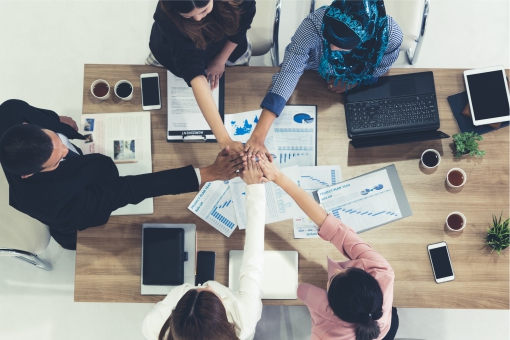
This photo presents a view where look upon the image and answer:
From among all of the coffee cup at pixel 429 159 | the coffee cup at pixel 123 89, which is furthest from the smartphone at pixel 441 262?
the coffee cup at pixel 123 89

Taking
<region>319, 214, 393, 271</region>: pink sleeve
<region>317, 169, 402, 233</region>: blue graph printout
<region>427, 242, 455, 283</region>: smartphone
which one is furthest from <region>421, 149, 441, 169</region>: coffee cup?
<region>319, 214, 393, 271</region>: pink sleeve

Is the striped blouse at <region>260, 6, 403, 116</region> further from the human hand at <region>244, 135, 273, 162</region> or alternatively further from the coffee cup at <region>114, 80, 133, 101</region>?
the coffee cup at <region>114, 80, 133, 101</region>

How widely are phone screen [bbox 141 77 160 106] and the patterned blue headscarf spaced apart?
0.72 metres

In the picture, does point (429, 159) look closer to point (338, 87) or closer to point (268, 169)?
point (338, 87)

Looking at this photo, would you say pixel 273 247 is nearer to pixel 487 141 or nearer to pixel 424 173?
pixel 424 173

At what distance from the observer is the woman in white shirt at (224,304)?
4.32ft

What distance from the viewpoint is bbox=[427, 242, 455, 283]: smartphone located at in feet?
5.45

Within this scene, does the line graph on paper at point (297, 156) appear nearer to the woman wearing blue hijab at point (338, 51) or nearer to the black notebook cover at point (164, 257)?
the woman wearing blue hijab at point (338, 51)

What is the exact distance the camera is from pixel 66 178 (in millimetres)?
1544

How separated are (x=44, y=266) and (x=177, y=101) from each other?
1.36m

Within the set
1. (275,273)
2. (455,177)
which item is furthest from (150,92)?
(455,177)

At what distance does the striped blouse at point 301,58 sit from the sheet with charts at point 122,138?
0.54 m

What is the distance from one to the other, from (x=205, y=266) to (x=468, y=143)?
121cm

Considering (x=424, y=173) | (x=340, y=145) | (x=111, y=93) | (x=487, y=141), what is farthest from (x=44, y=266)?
(x=487, y=141)
